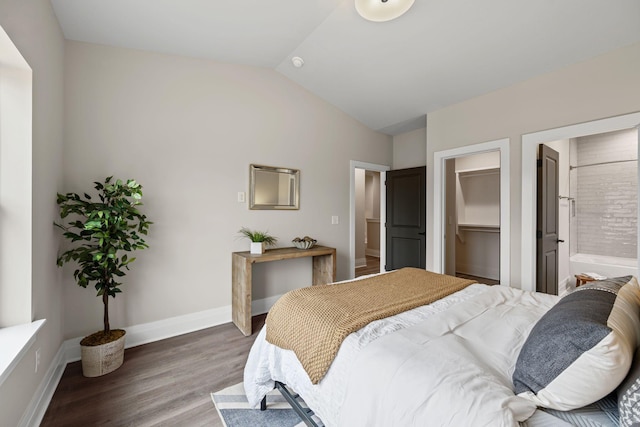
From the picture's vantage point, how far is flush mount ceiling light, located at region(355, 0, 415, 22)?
1.81 meters

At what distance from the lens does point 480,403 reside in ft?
2.53

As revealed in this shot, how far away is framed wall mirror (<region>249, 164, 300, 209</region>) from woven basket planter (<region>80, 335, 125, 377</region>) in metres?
1.74

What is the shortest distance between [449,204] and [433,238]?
1077 mm

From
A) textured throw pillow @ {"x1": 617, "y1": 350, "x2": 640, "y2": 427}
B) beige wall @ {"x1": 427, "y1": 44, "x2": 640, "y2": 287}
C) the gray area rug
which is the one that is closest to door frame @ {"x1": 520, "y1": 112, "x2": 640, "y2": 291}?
beige wall @ {"x1": 427, "y1": 44, "x2": 640, "y2": 287}

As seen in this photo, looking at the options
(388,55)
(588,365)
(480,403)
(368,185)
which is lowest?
(480,403)

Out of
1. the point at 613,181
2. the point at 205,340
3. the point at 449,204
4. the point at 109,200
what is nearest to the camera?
the point at 109,200

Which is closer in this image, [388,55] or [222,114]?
[388,55]

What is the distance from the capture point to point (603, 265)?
3.69 metres

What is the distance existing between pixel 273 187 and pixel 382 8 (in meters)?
2.07

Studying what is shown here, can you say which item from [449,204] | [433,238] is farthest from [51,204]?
[449,204]

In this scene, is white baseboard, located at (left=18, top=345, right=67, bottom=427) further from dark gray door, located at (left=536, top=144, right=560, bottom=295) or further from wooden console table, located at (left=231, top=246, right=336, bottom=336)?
dark gray door, located at (left=536, top=144, right=560, bottom=295)

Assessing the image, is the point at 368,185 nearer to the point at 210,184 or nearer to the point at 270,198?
the point at 270,198

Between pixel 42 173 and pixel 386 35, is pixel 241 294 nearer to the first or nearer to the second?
pixel 42 173

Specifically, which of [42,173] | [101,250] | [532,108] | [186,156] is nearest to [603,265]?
[532,108]
